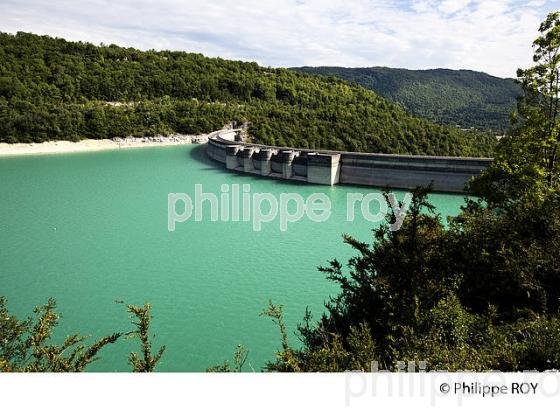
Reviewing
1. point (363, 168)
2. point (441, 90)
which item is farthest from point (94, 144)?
point (441, 90)

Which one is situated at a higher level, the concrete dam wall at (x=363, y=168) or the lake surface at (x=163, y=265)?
the concrete dam wall at (x=363, y=168)

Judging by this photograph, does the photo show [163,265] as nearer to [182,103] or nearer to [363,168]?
[363,168]

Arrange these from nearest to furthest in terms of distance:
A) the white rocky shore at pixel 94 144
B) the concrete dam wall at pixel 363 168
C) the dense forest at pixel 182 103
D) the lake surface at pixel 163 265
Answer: the lake surface at pixel 163 265 → the concrete dam wall at pixel 363 168 → the white rocky shore at pixel 94 144 → the dense forest at pixel 182 103

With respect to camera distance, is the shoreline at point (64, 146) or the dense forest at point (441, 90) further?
the dense forest at point (441, 90)

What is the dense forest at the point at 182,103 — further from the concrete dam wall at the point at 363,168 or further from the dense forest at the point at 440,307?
the dense forest at the point at 440,307

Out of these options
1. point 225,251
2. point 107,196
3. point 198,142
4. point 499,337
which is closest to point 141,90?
point 198,142

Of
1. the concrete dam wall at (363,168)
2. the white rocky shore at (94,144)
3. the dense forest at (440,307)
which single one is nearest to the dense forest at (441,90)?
the white rocky shore at (94,144)

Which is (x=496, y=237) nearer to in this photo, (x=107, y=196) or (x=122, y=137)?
(x=107, y=196)
